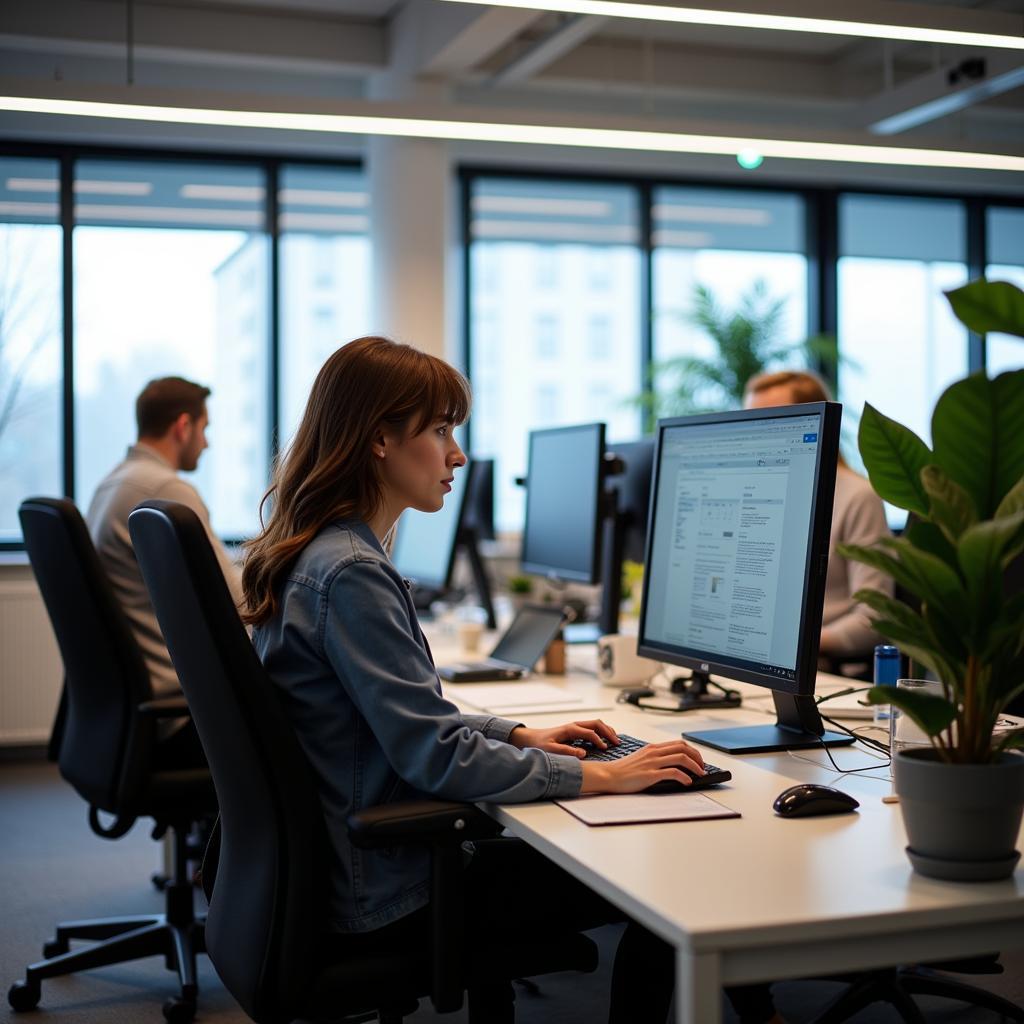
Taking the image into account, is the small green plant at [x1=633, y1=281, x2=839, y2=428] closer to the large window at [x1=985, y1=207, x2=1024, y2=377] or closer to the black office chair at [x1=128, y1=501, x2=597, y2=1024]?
the large window at [x1=985, y1=207, x2=1024, y2=377]

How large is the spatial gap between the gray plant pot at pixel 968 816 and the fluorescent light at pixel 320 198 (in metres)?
5.18

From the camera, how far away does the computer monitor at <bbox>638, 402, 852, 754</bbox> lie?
1763 mm

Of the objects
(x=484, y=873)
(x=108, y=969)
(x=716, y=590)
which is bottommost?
(x=108, y=969)

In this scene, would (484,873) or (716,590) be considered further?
(716,590)

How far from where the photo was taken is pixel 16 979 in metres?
2.81

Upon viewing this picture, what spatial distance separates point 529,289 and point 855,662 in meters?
3.66

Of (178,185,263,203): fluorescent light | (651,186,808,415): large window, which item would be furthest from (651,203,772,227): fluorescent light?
(178,185,263,203): fluorescent light

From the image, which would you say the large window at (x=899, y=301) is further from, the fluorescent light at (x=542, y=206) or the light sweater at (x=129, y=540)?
the light sweater at (x=129, y=540)

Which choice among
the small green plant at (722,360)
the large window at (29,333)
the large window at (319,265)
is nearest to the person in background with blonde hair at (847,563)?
the small green plant at (722,360)

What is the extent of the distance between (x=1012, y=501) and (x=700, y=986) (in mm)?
569

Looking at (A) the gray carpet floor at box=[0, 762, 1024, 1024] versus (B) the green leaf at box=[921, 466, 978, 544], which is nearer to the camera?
(B) the green leaf at box=[921, 466, 978, 544]

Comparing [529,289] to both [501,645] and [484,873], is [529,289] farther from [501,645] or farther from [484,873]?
[484,873]

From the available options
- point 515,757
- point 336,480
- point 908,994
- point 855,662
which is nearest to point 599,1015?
point 908,994

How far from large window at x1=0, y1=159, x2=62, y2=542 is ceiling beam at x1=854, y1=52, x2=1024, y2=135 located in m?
3.71
